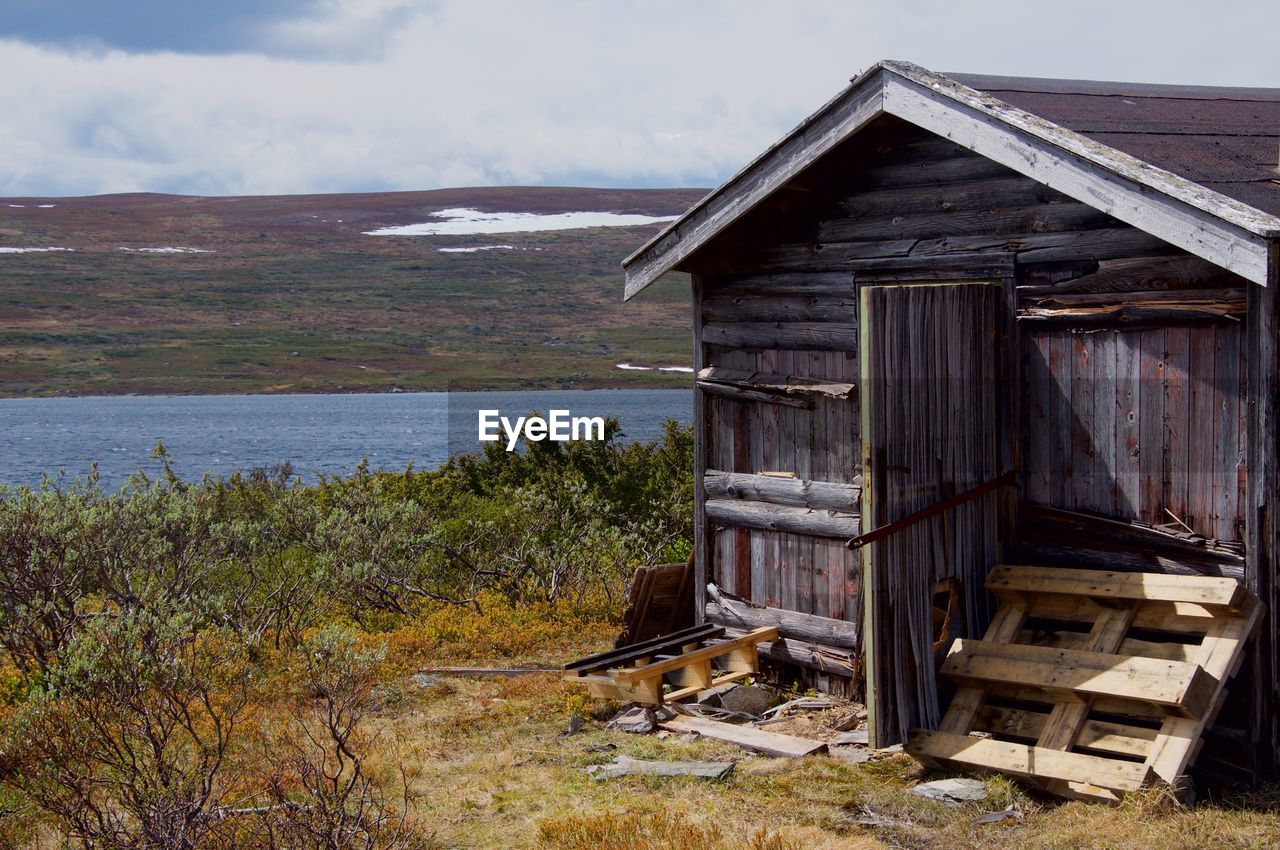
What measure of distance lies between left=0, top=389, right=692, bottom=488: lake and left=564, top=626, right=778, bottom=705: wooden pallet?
30.1 meters

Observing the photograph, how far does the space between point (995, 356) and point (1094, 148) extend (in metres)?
1.40

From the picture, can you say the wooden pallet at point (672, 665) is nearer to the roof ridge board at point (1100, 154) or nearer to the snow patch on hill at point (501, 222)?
the roof ridge board at point (1100, 154)

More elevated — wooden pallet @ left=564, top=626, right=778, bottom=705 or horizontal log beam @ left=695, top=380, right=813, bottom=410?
horizontal log beam @ left=695, top=380, right=813, bottom=410

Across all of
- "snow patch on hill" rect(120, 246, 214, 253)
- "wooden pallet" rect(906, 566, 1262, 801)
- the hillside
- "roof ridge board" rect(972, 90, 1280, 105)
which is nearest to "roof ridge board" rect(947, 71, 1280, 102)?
"roof ridge board" rect(972, 90, 1280, 105)

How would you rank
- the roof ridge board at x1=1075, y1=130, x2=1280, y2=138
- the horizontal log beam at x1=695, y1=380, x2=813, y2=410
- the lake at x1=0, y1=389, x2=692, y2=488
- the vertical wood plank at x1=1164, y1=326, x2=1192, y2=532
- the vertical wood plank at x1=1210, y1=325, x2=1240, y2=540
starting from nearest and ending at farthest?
the vertical wood plank at x1=1210, y1=325, x2=1240, y2=540 < the vertical wood plank at x1=1164, y1=326, x2=1192, y2=532 < the roof ridge board at x1=1075, y1=130, x2=1280, y2=138 < the horizontal log beam at x1=695, y1=380, x2=813, y2=410 < the lake at x1=0, y1=389, x2=692, y2=488

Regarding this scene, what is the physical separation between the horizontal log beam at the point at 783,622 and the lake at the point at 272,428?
2990 centimetres

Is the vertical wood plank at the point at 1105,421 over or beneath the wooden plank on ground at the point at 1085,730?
over

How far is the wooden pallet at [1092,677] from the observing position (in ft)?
21.3

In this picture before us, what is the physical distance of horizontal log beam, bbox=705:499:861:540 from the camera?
8.88 meters

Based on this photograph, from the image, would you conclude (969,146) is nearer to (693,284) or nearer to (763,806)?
(693,284)

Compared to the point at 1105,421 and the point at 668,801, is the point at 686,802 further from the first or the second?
the point at 1105,421

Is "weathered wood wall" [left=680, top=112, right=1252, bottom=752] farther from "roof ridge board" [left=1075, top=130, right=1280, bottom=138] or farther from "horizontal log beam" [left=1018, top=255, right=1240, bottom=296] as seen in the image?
"roof ridge board" [left=1075, top=130, right=1280, bottom=138]

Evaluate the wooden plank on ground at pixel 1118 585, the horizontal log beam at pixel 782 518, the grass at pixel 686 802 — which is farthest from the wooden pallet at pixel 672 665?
the wooden plank on ground at pixel 1118 585

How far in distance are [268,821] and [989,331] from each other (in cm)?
497
